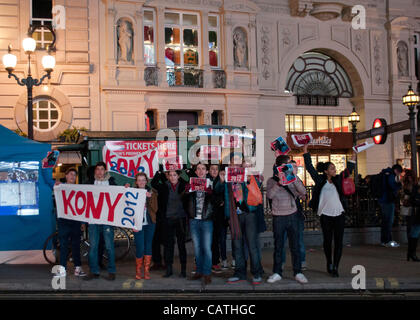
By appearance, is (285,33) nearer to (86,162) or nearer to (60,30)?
(60,30)

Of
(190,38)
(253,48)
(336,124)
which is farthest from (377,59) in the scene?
(190,38)

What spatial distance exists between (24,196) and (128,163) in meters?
2.87

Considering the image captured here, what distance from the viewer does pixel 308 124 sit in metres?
23.4

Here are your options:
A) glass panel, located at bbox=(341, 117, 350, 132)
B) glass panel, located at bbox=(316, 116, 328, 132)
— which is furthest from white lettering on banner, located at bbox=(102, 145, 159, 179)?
glass panel, located at bbox=(341, 117, 350, 132)

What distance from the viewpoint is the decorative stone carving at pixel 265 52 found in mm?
21656

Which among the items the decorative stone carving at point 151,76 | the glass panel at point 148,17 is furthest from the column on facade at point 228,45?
the glass panel at point 148,17

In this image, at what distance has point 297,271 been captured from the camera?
855cm

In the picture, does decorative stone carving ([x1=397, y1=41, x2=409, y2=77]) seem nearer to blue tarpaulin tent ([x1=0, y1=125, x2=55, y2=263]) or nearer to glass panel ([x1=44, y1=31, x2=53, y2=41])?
glass panel ([x1=44, y1=31, x2=53, y2=41])

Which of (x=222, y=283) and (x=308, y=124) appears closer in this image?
(x=222, y=283)

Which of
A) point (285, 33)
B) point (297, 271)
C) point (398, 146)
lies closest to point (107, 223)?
point (297, 271)

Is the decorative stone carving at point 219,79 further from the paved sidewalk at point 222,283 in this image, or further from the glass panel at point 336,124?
the paved sidewalk at point 222,283

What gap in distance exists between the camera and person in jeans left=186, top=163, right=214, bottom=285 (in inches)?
336

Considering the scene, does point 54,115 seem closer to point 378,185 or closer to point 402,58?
point 378,185

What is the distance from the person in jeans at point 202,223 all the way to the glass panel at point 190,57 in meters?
13.1
